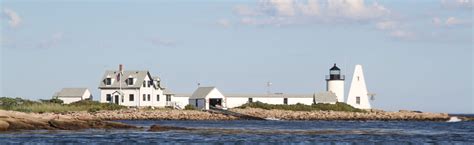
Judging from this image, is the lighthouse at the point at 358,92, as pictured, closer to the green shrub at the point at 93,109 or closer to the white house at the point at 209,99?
the white house at the point at 209,99

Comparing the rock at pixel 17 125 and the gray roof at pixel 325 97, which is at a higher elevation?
the gray roof at pixel 325 97


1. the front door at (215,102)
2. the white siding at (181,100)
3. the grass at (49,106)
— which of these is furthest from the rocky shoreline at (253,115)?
the white siding at (181,100)

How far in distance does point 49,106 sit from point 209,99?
16.1 m

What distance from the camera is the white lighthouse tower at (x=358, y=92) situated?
88.1 m

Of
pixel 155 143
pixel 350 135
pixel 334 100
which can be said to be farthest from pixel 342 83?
pixel 155 143

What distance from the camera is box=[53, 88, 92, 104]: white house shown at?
298ft

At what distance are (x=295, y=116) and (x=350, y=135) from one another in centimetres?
3520

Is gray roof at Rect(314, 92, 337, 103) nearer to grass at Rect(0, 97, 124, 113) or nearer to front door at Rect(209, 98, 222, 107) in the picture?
front door at Rect(209, 98, 222, 107)

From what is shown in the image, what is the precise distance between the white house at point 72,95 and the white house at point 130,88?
10.5ft

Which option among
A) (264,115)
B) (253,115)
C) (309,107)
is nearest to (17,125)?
(253,115)

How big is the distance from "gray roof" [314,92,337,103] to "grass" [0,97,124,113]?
725 inches

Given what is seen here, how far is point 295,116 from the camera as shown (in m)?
81.2

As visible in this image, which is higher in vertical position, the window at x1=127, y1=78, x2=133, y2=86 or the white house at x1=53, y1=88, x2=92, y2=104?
the window at x1=127, y1=78, x2=133, y2=86

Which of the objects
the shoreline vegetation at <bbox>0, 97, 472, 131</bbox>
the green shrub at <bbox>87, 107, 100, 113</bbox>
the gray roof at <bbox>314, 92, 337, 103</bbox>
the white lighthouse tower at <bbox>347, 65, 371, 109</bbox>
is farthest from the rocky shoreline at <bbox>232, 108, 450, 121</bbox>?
the green shrub at <bbox>87, 107, 100, 113</bbox>
